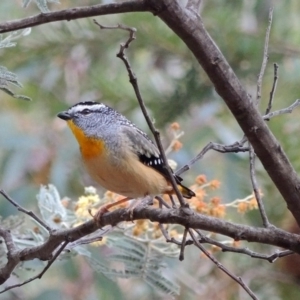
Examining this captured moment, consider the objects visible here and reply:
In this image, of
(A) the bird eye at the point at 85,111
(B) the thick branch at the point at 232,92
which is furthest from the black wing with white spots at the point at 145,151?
(B) the thick branch at the point at 232,92

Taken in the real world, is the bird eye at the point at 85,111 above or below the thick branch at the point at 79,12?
above

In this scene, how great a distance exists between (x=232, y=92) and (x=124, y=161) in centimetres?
58

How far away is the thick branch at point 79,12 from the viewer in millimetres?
988

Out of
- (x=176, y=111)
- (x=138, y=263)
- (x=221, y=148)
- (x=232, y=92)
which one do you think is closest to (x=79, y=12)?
(x=232, y=92)

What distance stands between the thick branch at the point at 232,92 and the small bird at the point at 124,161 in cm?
46

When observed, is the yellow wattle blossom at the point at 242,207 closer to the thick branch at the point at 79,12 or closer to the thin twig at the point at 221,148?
the thin twig at the point at 221,148

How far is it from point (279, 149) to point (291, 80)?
139 cm

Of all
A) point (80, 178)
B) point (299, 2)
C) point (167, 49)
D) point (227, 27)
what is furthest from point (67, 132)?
point (299, 2)

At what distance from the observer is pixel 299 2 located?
10.2 feet

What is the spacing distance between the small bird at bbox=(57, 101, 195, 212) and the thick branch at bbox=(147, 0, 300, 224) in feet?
1.50

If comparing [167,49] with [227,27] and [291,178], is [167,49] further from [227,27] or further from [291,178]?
[291,178]

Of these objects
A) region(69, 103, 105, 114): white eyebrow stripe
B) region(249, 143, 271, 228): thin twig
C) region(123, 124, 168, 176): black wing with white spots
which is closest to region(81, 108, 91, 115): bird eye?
region(69, 103, 105, 114): white eyebrow stripe

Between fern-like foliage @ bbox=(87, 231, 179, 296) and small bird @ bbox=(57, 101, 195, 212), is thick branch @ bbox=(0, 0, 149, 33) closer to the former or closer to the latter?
small bird @ bbox=(57, 101, 195, 212)

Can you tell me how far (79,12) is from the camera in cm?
101
